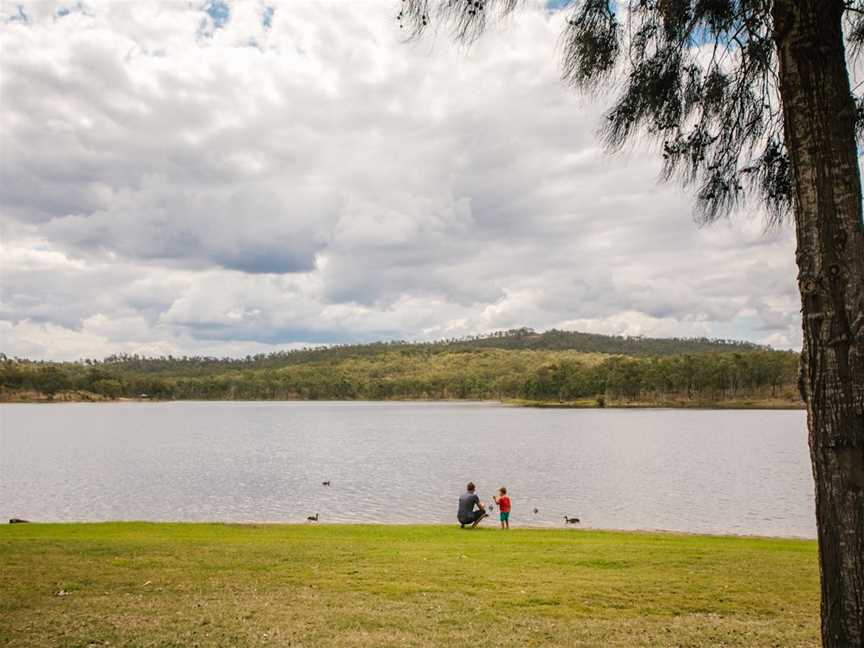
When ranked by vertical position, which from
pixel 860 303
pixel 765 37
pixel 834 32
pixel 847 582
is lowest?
pixel 847 582

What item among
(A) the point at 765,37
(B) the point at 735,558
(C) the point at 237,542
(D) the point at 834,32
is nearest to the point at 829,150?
(D) the point at 834,32

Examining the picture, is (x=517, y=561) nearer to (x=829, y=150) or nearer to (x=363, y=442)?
(x=829, y=150)

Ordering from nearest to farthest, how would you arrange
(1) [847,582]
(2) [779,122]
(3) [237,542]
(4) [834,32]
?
(1) [847,582] → (4) [834,32] → (2) [779,122] → (3) [237,542]

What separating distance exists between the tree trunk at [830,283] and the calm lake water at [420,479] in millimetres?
25520

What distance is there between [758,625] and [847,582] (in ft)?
19.9

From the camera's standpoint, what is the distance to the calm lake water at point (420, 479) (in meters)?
32.6

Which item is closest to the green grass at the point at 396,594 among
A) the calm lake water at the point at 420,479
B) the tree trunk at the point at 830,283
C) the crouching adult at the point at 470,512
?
the tree trunk at the point at 830,283

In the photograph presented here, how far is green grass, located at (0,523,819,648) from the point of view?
8.70m

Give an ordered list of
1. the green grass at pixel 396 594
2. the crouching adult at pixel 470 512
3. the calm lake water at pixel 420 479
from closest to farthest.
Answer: the green grass at pixel 396 594
the crouching adult at pixel 470 512
the calm lake water at pixel 420 479

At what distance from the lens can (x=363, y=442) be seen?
260ft

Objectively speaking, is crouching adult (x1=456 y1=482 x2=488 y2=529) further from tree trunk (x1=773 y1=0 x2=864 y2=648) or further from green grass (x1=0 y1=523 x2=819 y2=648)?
tree trunk (x1=773 y1=0 x2=864 y2=648)

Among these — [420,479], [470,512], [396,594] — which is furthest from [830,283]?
[420,479]

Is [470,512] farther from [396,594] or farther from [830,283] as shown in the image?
[830,283]

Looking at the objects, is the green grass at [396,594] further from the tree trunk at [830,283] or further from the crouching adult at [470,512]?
the crouching adult at [470,512]
